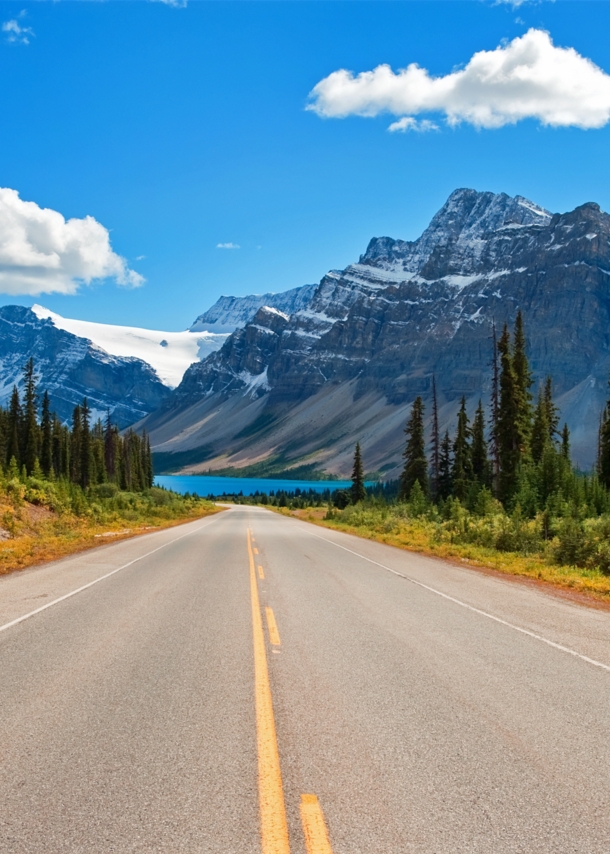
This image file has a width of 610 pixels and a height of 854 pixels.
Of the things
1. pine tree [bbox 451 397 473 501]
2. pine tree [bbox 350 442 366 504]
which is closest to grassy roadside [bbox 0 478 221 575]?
pine tree [bbox 451 397 473 501]

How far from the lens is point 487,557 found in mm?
22922

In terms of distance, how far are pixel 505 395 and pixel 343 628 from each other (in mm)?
39582

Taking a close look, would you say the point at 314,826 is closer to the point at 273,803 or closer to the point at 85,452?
the point at 273,803

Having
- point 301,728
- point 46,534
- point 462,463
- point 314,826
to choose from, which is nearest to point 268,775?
point 314,826

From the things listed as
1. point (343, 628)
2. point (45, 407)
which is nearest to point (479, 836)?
point (343, 628)

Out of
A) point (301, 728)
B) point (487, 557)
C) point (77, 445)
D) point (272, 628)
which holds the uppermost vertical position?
point (77, 445)

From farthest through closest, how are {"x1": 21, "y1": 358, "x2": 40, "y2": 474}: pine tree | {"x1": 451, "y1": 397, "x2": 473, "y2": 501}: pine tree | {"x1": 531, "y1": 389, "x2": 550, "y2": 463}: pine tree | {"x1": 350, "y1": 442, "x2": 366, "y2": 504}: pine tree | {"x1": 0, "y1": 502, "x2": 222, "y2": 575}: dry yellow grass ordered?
{"x1": 21, "y1": 358, "x2": 40, "y2": 474}: pine tree < {"x1": 350, "y1": 442, "x2": 366, "y2": 504}: pine tree < {"x1": 451, "y1": 397, "x2": 473, "y2": 501}: pine tree < {"x1": 531, "y1": 389, "x2": 550, "y2": 463}: pine tree < {"x1": 0, "y1": 502, "x2": 222, "y2": 575}: dry yellow grass

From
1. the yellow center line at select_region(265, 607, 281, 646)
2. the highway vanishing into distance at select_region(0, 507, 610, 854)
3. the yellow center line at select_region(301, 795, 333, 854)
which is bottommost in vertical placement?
the yellow center line at select_region(265, 607, 281, 646)

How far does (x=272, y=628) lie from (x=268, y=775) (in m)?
5.44

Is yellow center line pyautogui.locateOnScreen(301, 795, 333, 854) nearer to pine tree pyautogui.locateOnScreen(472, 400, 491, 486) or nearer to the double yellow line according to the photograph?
the double yellow line

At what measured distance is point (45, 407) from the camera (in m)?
90.1

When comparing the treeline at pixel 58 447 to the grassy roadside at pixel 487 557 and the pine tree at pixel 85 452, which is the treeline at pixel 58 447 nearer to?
the pine tree at pixel 85 452

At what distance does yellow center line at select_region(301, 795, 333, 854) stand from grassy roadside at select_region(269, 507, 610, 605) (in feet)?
38.6

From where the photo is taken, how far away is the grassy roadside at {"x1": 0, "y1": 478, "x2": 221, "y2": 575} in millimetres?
22281
